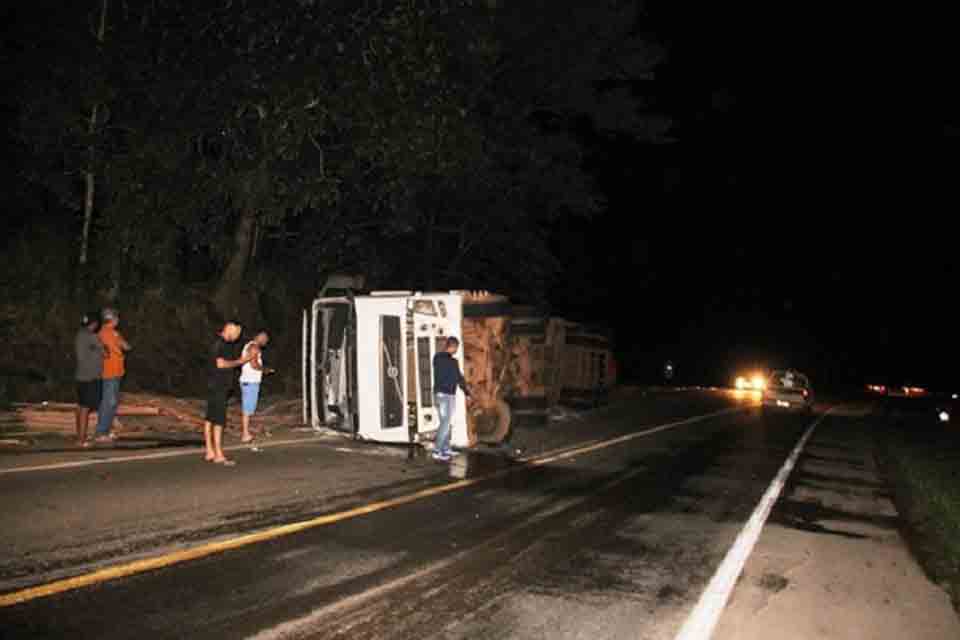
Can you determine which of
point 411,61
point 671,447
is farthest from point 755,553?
point 411,61

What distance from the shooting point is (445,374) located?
11.9m

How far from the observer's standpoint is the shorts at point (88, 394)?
10.8 m

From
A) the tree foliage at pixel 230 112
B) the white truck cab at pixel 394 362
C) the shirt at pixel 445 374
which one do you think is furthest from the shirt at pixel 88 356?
the tree foliage at pixel 230 112

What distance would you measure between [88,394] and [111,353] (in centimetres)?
93

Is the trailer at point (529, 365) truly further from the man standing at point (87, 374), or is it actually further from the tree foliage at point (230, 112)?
the man standing at point (87, 374)

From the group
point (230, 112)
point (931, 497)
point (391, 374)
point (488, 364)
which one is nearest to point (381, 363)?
point (391, 374)

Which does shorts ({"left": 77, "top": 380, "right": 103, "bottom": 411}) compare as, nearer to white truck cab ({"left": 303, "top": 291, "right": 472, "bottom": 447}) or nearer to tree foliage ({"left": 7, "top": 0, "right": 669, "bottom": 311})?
white truck cab ({"left": 303, "top": 291, "right": 472, "bottom": 447})

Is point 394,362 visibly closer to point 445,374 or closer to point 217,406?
point 445,374

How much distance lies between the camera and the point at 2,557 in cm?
559

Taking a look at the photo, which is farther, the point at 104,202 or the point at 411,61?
the point at 104,202

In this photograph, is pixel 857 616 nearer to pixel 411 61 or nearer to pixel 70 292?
pixel 411 61

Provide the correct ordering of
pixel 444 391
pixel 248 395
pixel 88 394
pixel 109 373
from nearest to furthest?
1. pixel 88 394
2. pixel 109 373
3. pixel 444 391
4. pixel 248 395

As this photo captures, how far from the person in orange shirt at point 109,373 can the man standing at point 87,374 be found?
37 centimetres

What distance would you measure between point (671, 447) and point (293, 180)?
918cm
